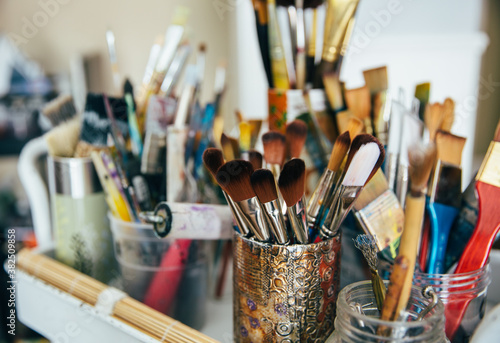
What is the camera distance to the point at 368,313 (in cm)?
30

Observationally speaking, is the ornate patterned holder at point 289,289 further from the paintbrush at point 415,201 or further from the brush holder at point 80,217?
the brush holder at point 80,217

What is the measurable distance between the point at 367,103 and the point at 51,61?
89 cm

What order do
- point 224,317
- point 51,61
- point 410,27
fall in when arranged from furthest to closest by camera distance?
1. point 51,61
2. point 410,27
3. point 224,317

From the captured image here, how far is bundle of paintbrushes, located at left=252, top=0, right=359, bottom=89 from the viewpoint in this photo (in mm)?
434

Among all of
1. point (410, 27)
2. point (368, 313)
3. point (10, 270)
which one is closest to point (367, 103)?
point (368, 313)

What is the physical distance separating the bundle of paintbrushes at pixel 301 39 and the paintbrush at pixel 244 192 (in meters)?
0.19

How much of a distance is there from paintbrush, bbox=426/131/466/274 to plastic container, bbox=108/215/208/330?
0.77 ft

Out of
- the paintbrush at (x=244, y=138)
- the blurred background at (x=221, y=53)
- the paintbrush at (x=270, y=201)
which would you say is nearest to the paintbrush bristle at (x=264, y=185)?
the paintbrush at (x=270, y=201)

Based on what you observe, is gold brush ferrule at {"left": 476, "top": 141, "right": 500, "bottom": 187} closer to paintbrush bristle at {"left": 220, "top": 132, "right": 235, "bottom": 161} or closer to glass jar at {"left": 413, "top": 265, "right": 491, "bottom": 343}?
glass jar at {"left": 413, "top": 265, "right": 491, "bottom": 343}

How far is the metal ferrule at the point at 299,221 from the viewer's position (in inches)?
11.9

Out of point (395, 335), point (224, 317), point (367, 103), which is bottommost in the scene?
point (224, 317)

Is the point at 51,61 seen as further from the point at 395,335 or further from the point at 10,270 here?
the point at 395,335

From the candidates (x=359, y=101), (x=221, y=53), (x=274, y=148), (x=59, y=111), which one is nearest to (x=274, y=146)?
(x=274, y=148)

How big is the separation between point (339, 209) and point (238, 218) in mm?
78
